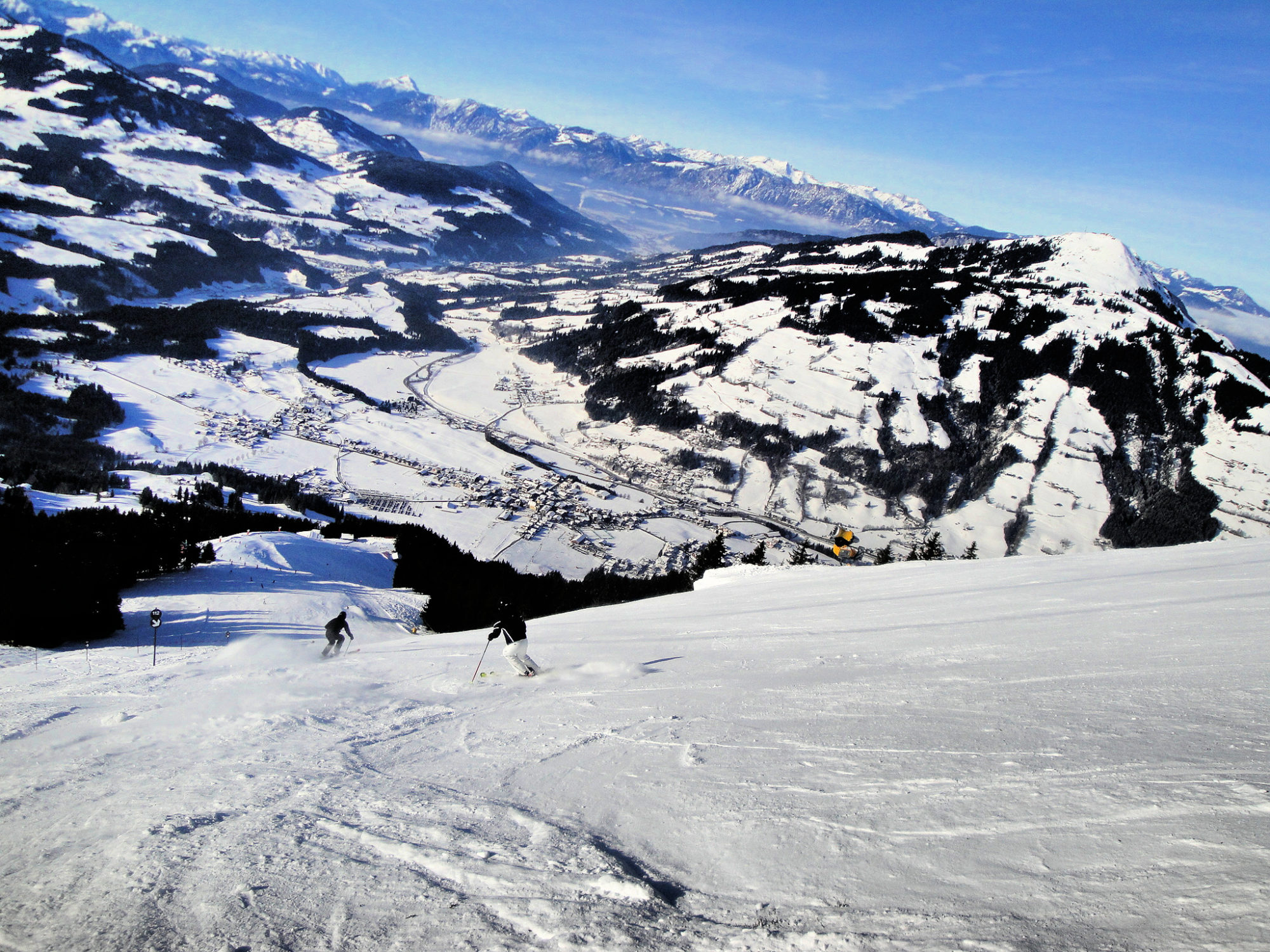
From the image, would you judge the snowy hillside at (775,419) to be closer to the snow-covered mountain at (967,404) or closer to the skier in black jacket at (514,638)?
the snow-covered mountain at (967,404)

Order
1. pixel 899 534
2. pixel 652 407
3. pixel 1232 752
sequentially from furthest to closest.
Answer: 1. pixel 652 407
2. pixel 899 534
3. pixel 1232 752

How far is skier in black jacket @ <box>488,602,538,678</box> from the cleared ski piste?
0.30 metres

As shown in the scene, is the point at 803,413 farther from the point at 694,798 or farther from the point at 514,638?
the point at 694,798

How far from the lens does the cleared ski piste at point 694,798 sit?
3.33 m

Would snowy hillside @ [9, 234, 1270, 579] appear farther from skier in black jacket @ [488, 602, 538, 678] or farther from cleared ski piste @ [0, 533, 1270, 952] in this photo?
cleared ski piste @ [0, 533, 1270, 952]

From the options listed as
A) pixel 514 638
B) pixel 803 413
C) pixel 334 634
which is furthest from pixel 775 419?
pixel 514 638

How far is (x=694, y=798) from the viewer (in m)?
4.93

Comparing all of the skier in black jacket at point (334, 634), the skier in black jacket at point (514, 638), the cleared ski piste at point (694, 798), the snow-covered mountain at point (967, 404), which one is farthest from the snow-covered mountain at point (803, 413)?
the cleared ski piste at point (694, 798)

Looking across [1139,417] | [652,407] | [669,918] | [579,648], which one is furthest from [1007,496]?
[669,918]

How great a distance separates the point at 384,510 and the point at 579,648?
67.9 meters

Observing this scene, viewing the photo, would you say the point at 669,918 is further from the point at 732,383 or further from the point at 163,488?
the point at 732,383

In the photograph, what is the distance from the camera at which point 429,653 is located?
1359 centimetres

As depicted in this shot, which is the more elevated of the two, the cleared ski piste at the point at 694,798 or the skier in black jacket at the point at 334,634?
the cleared ski piste at the point at 694,798

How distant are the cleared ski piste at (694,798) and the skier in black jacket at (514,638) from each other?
0.30 metres
